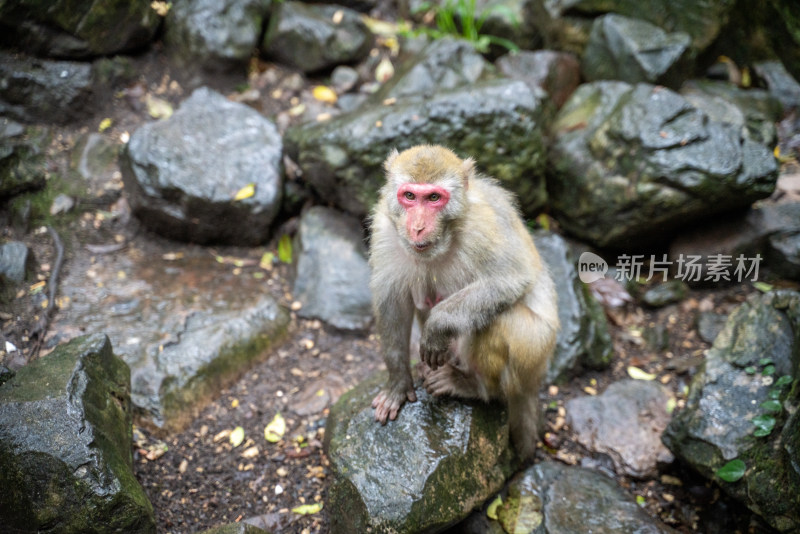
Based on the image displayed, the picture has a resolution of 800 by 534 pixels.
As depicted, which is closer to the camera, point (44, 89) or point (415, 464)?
point (415, 464)

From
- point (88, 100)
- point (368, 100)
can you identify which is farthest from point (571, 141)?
point (88, 100)

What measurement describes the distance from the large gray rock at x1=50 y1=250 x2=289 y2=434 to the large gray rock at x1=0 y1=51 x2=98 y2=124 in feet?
5.67

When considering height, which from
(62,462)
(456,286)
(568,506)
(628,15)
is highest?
(628,15)

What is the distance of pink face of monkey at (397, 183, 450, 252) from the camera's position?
3.29m

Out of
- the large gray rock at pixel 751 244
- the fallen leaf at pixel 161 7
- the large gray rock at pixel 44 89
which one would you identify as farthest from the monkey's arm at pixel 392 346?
the fallen leaf at pixel 161 7

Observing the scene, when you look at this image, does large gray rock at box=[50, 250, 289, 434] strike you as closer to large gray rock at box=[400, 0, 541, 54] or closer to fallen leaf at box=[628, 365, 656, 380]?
fallen leaf at box=[628, 365, 656, 380]

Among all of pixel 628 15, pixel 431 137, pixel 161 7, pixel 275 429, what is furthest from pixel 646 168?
pixel 161 7

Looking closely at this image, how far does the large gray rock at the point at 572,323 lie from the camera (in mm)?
5359

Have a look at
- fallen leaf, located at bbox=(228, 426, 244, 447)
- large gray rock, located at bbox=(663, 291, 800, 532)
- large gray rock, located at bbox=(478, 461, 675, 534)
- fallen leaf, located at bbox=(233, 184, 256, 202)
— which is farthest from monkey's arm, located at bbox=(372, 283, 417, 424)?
fallen leaf, located at bbox=(233, 184, 256, 202)

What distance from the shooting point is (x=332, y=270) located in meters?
5.88

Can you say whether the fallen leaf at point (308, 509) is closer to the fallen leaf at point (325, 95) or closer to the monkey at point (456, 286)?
the monkey at point (456, 286)

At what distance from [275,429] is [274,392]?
42 centimetres

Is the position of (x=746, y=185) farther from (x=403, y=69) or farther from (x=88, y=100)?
(x=88, y=100)

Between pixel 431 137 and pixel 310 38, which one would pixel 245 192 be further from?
pixel 310 38
